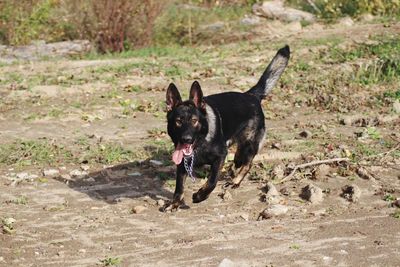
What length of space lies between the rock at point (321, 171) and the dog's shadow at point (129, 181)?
1.39 metres

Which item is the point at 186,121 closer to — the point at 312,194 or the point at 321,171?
the point at 312,194

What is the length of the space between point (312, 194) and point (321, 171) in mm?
722

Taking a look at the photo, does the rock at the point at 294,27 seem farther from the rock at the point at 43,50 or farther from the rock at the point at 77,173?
the rock at the point at 77,173

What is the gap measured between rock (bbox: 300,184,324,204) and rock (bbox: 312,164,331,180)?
398 millimetres

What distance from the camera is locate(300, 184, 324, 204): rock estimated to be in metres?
6.77

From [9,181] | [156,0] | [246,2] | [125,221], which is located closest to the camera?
[125,221]

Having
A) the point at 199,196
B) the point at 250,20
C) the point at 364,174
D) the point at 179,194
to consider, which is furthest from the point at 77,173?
the point at 250,20

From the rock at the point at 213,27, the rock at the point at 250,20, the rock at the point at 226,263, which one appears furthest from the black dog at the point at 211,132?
the rock at the point at 250,20

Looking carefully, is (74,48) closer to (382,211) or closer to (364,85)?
(364,85)

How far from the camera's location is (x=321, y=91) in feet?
35.0

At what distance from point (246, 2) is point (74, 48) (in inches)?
247

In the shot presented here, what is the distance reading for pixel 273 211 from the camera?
6.45 m

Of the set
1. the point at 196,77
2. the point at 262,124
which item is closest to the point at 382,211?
the point at 262,124

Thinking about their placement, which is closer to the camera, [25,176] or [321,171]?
[321,171]
